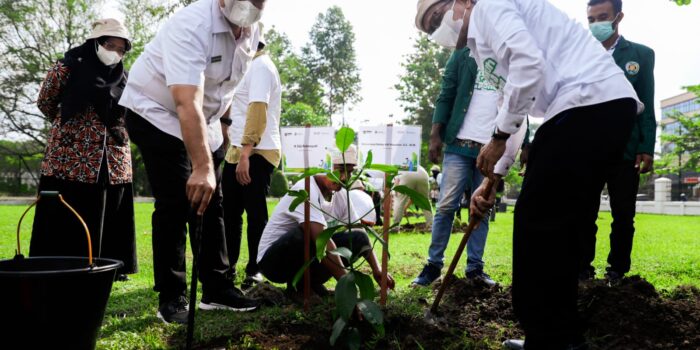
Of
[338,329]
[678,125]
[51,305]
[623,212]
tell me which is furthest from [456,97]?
[678,125]

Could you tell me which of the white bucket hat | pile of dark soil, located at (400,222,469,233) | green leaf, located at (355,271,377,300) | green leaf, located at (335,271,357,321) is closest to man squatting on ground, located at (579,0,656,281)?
green leaf, located at (355,271,377,300)

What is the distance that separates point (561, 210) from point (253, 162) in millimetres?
2809

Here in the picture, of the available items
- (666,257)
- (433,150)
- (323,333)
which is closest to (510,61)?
(323,333)

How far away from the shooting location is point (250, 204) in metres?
4.31

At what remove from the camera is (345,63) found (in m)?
46.2

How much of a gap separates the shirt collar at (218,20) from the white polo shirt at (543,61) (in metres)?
1.36

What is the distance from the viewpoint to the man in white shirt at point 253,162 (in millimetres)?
4165

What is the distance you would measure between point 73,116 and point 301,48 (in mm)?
45233

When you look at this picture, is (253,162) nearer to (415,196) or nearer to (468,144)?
(468,144)

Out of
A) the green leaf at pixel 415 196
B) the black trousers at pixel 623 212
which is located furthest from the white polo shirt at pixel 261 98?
the black trousers at pixel 623 212

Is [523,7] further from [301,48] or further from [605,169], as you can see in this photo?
[301,48]

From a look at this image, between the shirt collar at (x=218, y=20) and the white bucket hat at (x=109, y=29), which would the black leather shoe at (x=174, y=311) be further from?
the white bucket hat at (x=109, y=29)

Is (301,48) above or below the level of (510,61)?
above

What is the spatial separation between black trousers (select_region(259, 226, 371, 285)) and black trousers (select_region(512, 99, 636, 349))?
1.62m
